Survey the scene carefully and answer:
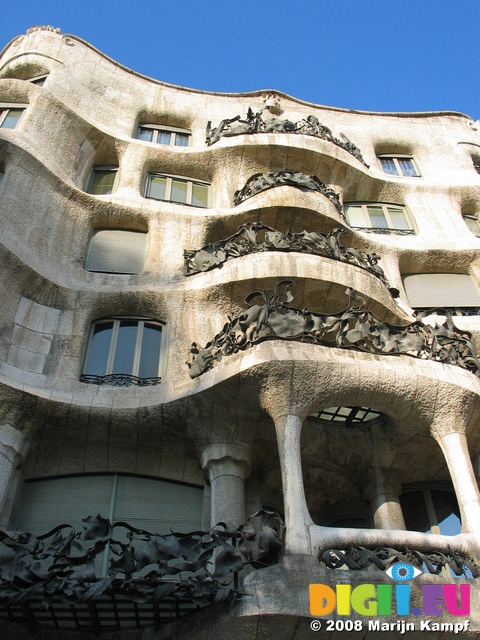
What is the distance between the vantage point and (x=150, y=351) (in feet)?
38.4

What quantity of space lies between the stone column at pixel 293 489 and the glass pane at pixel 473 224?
34.8ft

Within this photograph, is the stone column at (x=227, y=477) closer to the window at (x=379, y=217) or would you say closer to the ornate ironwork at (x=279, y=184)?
the ornate ironwork at (x=279, y=184)

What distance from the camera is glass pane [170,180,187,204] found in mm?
16000

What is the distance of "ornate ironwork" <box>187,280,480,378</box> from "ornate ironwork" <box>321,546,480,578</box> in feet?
10.5

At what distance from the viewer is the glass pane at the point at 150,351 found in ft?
37.1

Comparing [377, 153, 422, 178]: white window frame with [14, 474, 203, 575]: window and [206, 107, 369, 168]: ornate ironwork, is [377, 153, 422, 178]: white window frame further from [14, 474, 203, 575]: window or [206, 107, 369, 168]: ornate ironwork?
[14, 474, 203, 575]: window

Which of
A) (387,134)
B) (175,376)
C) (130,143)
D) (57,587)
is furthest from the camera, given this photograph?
(387,134)

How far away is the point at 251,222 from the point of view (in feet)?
46.6

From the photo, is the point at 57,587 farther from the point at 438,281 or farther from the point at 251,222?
the point at 438,281

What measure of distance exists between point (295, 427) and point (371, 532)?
1775mm

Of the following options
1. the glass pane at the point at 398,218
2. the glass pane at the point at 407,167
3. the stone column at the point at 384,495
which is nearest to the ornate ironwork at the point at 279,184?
the glass pane at the point at 398,218

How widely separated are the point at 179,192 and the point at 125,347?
5.96 m

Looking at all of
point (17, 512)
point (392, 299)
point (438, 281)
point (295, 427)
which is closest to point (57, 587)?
point (17, 512)

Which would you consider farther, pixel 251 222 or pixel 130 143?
pixel 130 143
